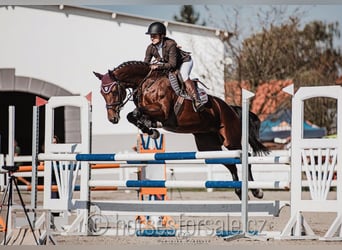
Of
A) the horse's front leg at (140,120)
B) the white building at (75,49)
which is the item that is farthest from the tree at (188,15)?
the horse's front leg at (140,120)

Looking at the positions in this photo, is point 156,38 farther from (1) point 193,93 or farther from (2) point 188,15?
(2) point 188,15

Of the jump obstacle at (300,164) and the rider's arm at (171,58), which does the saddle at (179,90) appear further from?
the jump obstacle at (300,164)

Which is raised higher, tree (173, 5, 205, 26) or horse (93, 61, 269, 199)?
tree (173, 5, 205, 26)

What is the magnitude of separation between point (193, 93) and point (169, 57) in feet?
1.00

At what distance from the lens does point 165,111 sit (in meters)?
5.34

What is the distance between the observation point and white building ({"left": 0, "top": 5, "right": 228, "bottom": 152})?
25.0ft

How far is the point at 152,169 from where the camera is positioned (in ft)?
19.3

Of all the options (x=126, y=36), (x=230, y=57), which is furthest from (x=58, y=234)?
(x=230, y=57)

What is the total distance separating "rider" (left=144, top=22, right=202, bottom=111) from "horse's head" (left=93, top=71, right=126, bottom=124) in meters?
0.27

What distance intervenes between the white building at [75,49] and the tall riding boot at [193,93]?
1989mm

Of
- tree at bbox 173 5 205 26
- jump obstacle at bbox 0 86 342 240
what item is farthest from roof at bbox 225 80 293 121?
tree at bbox 173 5 205 26

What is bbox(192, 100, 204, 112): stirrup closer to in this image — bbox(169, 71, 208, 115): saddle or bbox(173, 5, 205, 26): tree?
bbox(169, 71, 208, 115): saddle

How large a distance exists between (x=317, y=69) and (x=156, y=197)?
5.47 meters

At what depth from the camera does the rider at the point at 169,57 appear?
527 centimetres
